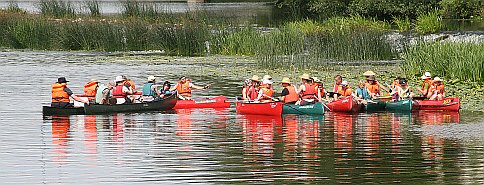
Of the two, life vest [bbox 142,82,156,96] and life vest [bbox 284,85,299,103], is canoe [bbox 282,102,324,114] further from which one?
life vest [bbox 142,82,156,96]

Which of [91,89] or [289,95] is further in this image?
[91,89]

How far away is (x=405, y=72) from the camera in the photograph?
3462 centimetres

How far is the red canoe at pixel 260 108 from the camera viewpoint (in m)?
26.6

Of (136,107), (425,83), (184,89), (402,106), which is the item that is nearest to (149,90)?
(184,89)

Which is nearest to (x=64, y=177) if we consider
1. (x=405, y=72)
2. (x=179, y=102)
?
(x=179, y=102)

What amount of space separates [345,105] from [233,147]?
7.18 m

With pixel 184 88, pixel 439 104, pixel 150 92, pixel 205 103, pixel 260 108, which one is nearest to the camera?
pixel 260 108

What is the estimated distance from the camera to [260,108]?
27016 mm

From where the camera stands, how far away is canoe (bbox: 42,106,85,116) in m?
26.2

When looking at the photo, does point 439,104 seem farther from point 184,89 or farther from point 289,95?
point 184,89

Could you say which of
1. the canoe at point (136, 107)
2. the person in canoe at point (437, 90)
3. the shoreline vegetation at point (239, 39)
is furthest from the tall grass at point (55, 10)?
the person in canoe at point (437, 90)

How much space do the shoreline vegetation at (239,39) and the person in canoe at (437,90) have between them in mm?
3132

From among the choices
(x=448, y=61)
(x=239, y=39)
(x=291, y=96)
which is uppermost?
(x=239, y=39)

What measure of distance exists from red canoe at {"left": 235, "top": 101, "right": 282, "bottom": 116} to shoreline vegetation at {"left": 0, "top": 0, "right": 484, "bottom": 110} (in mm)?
6927
